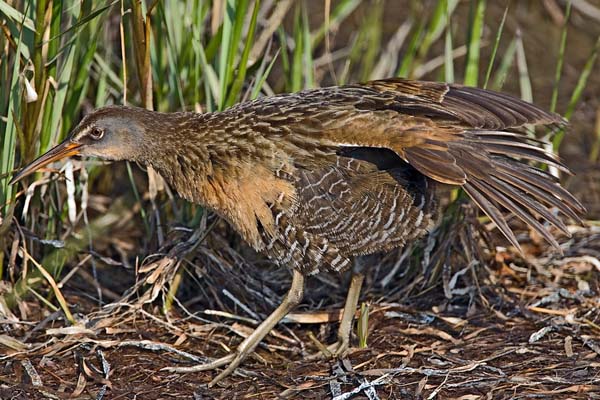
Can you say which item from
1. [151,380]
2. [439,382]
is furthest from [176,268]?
[439,382]

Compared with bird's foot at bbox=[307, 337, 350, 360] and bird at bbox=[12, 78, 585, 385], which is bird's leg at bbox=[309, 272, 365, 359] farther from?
bird at bbox=[12, 78, 585, 385]

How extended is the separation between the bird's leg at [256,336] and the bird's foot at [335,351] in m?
0.26

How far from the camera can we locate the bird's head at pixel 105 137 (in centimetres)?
460

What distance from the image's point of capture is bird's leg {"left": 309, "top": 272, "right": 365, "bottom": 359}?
Answer: 4918mm

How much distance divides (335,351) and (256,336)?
0.40 m

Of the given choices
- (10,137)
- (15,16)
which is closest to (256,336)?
(10,137)

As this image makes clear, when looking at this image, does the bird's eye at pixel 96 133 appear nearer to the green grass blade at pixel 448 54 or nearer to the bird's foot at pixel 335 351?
the bird's foot at pixel 335 351

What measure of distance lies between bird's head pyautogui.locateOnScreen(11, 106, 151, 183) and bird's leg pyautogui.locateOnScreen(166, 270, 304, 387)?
957mm

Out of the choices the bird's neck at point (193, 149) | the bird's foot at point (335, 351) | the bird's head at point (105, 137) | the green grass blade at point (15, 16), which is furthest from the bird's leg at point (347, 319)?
the green grass blade at point (15, 16)

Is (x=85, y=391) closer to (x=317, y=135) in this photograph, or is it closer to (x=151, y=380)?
(x=151, y=380)

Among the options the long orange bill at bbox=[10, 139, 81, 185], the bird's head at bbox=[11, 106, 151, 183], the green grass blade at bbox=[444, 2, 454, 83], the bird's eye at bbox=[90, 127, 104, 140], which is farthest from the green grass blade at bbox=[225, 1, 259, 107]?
the green grass blade at bbox=[444, 2, 454, 83]

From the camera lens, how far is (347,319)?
197 inches

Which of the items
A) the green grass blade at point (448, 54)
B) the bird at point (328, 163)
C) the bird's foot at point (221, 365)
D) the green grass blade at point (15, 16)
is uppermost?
the green grass blade at point (15, 16)

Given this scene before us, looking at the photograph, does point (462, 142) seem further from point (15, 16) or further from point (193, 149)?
point (15, 16)
